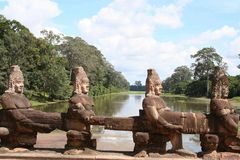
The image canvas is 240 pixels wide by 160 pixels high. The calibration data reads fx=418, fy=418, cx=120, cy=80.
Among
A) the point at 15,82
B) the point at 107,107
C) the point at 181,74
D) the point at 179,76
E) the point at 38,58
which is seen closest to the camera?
the point at 15,82

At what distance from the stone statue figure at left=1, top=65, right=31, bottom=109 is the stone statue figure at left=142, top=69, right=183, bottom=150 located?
304 centimetres

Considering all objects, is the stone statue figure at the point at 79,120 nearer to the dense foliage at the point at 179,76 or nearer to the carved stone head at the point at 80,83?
the carved stone head at the point at 80,83

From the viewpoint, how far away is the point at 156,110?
31.4 feet

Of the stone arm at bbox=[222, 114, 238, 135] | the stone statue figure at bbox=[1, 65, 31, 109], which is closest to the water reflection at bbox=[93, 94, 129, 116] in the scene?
the stone statue figure at bbox=[1, 65, 31, 109]

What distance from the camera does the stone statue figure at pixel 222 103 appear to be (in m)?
9.43

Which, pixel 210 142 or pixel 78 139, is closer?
pixel 210 142

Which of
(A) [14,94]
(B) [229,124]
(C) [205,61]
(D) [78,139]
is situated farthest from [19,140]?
(C) [205,61]

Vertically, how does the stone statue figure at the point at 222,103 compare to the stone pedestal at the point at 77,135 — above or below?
above

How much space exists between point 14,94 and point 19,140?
3.75ft

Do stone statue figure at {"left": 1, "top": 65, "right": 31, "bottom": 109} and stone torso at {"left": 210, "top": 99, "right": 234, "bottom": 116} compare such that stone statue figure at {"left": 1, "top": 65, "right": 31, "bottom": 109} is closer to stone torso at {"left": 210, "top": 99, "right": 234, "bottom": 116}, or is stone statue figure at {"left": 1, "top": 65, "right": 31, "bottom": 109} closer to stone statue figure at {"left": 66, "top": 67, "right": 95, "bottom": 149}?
stone statue figure at {"left": 66, "top": 67, "right": 95, "bottom": 149}

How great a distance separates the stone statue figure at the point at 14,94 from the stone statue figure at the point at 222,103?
15.0ft

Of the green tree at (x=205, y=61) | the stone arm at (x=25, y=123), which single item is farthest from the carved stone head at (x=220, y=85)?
the green tree at (x=205, y=61)

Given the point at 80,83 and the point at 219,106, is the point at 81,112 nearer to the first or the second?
the point at 80,83

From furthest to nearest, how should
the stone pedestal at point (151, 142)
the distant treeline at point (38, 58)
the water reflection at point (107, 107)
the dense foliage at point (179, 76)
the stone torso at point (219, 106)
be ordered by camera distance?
the dense foliage at point (179, 76) → the distant treeline at point (38, 58) → the water reflection at point (107, 107) → the stone pedestal at point (151, 142) → the stone torso at point (219, 106)
